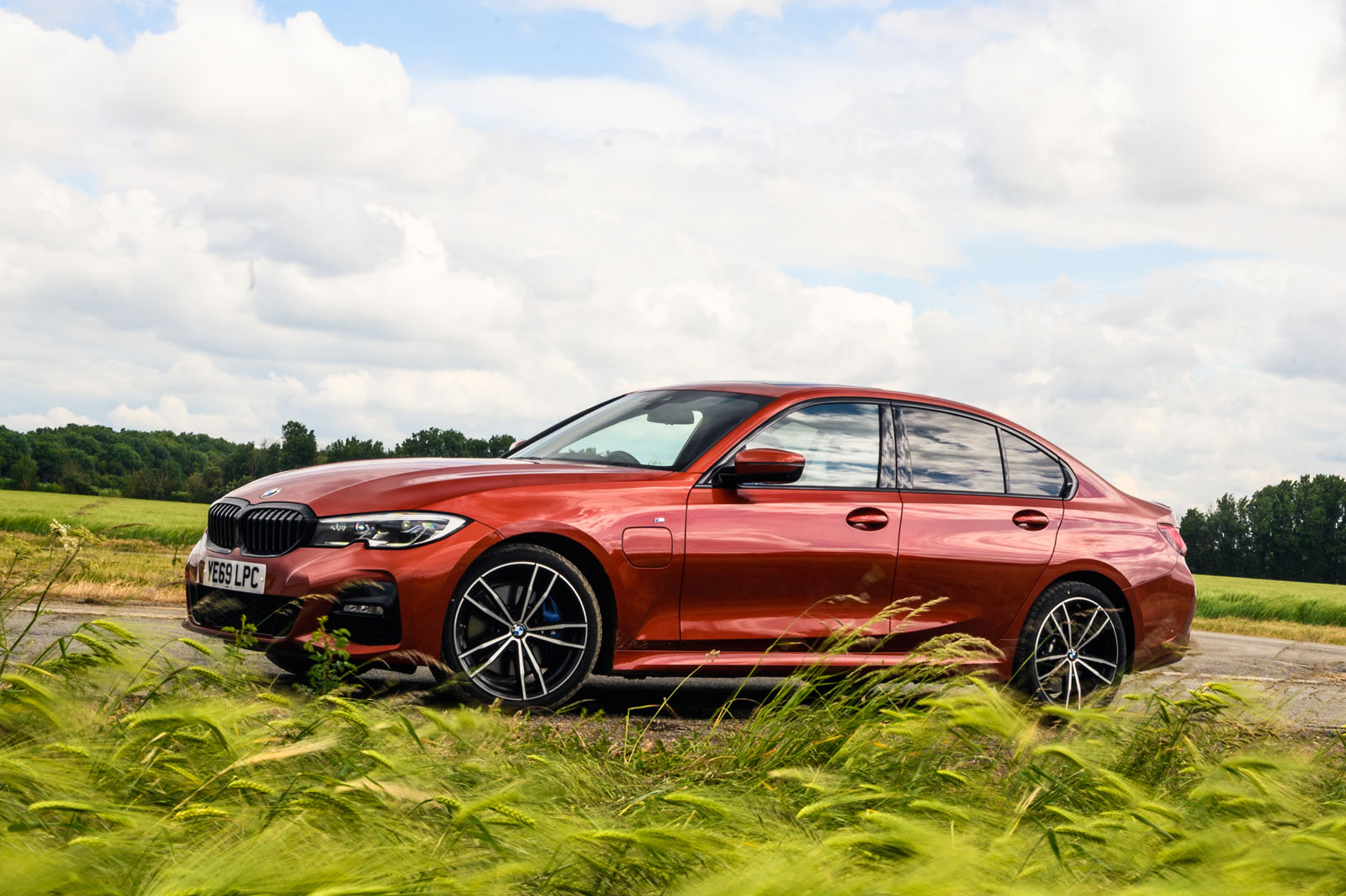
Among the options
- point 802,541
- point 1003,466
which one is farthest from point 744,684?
point 1003,466

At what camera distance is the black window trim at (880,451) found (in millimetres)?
6156

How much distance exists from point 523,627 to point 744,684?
4.04 feet

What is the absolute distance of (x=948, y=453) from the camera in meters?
6.95

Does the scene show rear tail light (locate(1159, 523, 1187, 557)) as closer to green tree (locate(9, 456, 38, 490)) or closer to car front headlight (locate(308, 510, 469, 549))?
Answer: car front headlight (locate(308, 510, 469, 549))

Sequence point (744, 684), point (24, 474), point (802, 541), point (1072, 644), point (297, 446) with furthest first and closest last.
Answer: point (24, 474) < point (297, 446) < point (1072, 644) < point (802, 541) < point (744, 684)

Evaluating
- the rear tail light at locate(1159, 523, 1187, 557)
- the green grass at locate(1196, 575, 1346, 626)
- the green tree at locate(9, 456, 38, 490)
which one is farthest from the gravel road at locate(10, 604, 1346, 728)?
the green tree at locate(9, 456, 38, 490)

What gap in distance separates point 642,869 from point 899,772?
1.54m

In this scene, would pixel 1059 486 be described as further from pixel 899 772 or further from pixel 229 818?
pixel 229 818

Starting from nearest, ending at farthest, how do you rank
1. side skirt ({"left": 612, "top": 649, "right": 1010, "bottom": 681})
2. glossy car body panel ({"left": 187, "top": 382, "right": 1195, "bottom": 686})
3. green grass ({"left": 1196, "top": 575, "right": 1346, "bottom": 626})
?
1. glossy car body panel ({"left": 187, "top": 382, "right": 1195, "bottom": 686})
2. side skirt ({"left": 612, "top": 649, "right": 1010, "bottom": 681})
3. green grass ({"left": 1196, "top": 575, "right": 1346, "bottom": 626})

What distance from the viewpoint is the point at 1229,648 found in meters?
12.3

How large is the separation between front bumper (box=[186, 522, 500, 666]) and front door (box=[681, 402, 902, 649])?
1139 mm

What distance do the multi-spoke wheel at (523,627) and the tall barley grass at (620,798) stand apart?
1189mm

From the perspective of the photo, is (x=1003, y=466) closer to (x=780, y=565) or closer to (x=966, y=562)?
(x=966, y=562)

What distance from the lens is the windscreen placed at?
636 cm
